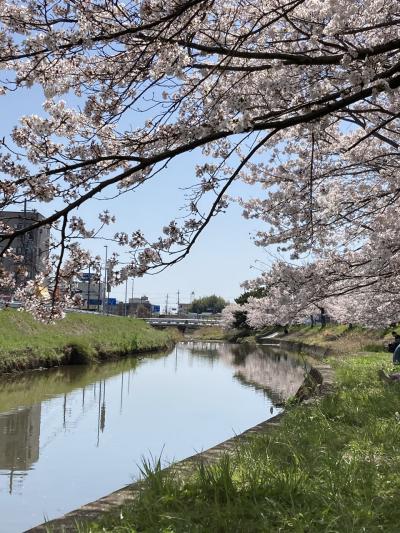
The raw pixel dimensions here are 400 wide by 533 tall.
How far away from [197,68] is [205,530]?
4670mm

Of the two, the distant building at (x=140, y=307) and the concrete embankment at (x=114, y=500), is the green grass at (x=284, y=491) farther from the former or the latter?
the distant building at (x=140, y=307)

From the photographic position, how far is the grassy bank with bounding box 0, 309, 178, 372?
21.0 meters

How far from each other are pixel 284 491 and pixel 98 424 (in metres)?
9.05

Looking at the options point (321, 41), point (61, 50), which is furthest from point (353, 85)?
point (61, 50)

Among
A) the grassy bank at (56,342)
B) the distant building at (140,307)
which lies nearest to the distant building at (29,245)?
the grassy bank at (56,342)

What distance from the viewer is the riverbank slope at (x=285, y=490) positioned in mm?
3387

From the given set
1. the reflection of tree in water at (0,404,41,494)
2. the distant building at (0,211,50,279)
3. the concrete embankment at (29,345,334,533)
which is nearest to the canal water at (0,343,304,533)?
the reflection of tree in water at (0,404,41,494)

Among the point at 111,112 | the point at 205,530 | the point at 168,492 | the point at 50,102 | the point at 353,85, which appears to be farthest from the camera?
the point at 50,102

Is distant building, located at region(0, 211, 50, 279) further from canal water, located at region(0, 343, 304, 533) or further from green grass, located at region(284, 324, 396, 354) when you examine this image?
green grass, located at region(284, 324, 396, 354)

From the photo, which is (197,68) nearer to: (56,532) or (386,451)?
(386,451)

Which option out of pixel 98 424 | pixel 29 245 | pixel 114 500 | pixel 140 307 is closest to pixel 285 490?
pixel 114 500

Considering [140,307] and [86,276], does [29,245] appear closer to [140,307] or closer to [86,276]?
[86,276]

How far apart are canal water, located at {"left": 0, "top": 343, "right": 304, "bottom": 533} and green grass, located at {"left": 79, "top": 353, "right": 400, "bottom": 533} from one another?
73.4 inches

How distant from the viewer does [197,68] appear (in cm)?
623
